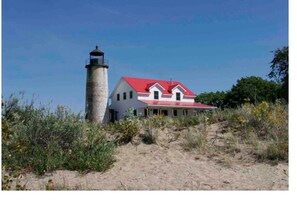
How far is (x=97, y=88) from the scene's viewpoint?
28062 millimetres

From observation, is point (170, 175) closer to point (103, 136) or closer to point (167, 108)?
point (103, 136)

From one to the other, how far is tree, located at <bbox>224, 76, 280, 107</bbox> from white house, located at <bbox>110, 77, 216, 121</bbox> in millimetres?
8754

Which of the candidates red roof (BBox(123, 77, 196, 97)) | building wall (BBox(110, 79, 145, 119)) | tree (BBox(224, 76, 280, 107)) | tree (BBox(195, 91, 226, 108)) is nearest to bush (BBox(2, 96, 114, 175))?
building wall (BBox(110, 79, 145, 119))

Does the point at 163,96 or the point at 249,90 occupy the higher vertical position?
the point at 249,90

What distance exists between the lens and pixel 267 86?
3962 cm

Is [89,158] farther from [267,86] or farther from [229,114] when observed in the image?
[267,86]

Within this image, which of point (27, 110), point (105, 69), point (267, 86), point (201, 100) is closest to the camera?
point (27, 110)

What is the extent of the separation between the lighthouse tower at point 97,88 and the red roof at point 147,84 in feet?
7.48

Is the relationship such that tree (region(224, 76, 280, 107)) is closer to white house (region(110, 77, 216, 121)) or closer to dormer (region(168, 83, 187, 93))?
white house (region(110, 77, 216, 121))

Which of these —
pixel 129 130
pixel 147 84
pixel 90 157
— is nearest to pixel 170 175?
pixel 90 157

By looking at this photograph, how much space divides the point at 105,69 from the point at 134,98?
318cm

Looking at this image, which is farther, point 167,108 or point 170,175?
point 167,108

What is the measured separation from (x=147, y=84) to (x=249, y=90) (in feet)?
42.8
